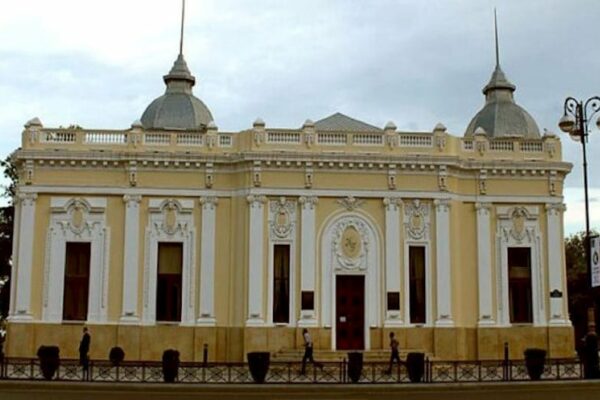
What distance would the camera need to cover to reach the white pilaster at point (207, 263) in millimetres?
30797

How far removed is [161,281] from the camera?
31281 mm

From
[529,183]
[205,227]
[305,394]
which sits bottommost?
[305,394]

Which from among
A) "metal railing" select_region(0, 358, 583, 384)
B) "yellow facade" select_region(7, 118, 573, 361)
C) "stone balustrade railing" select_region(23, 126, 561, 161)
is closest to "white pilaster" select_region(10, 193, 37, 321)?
"yellow facade" select_region(7, 118, 573, 361)

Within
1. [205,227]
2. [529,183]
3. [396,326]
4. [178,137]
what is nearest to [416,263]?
[396,326]

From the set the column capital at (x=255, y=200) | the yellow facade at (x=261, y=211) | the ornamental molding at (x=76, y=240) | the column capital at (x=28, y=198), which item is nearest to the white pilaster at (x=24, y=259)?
the column capital at (x=28, y=198)

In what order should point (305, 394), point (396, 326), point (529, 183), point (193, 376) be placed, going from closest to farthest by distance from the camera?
point (305, 394) → point (193, 376) → point (396, 326) → point (529, 183)

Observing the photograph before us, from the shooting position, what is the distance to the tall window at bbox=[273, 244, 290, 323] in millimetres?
30750

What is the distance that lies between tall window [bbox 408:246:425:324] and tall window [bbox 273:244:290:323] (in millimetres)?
4892

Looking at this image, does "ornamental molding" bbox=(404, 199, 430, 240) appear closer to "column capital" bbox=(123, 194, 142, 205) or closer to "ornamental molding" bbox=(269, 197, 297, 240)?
"ornamental molding" bbox=(269, 197, 297, 240)

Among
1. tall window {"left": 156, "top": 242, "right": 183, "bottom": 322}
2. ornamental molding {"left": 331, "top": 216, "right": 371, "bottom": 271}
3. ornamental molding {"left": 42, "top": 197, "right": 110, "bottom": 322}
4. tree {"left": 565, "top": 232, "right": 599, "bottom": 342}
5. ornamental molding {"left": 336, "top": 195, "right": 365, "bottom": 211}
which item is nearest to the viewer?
ornamental molding {"left": 42, "top": 197, "right": 110, "bottom": 322}

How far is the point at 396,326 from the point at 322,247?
4205mm

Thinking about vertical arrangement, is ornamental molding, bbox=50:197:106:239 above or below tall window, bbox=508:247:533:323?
above

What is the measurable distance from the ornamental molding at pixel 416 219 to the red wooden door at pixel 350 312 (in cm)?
273

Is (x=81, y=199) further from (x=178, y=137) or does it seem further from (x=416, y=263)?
(x=416, y=263)
